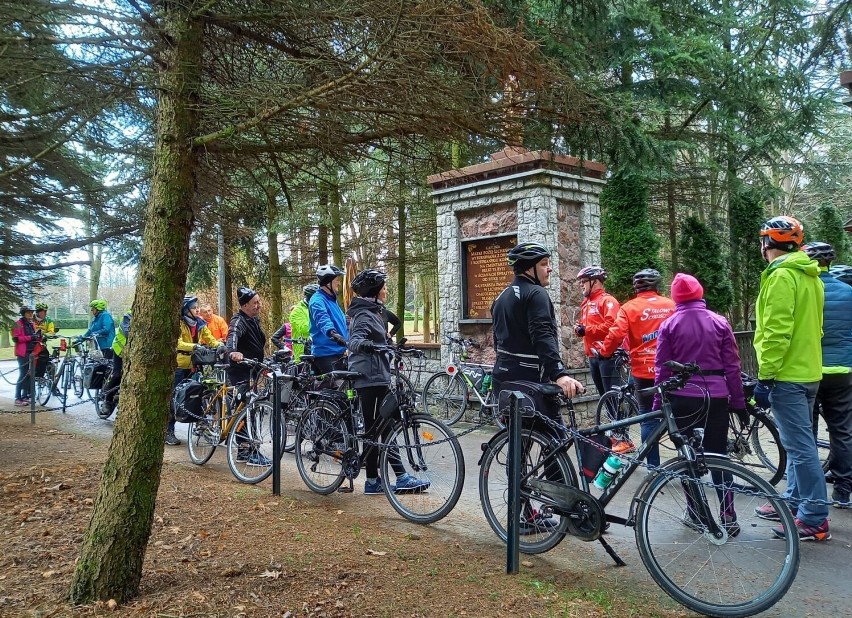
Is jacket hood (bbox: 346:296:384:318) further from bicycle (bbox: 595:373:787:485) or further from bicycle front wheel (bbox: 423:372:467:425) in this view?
bicycle front wheel (bbox: 423:372:467:425)

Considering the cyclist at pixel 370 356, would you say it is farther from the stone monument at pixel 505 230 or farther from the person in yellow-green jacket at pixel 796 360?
the stone monument at pixel 505 230

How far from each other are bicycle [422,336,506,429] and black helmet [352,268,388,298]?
4.27 meters

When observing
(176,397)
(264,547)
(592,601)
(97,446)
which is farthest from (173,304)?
A: (97,446)

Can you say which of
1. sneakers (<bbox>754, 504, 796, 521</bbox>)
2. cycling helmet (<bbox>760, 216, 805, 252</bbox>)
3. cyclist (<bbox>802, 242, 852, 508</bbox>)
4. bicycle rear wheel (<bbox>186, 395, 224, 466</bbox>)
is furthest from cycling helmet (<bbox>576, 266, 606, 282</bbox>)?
sneakers (<bbox>754, 504, 796, 521</bbox>)

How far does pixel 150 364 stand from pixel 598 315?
538 cm

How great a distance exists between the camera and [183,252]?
3.75 m

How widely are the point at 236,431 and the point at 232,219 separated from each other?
7.36 ft

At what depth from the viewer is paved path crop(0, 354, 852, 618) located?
367 centimetres

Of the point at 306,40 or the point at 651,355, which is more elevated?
the point at 306,40

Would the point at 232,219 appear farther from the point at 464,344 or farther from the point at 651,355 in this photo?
the point at 464,344

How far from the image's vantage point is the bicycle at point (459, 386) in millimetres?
10211

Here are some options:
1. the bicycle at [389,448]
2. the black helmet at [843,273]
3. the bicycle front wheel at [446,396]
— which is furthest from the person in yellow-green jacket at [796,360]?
the bicycle front wheel at [446,396]

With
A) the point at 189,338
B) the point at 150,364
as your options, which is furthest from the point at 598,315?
the point at 150,364

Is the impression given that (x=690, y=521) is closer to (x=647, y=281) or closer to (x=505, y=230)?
(x=647, y=281)
